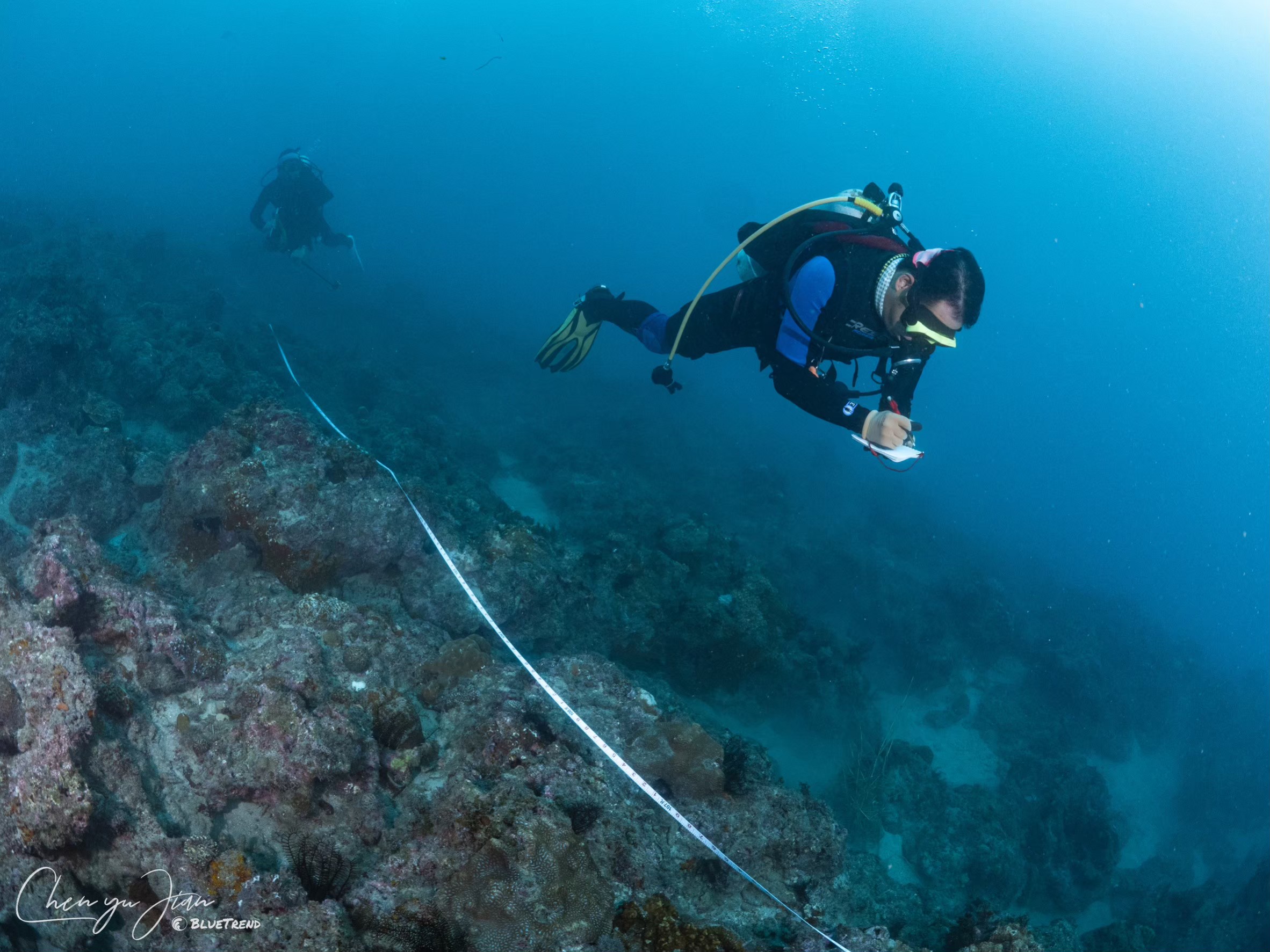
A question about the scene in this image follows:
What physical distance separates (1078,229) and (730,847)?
13285cm

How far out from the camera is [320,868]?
239 centimetres

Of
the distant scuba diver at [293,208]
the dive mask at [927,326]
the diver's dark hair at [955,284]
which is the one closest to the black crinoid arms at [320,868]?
the dive mask at [927,326]

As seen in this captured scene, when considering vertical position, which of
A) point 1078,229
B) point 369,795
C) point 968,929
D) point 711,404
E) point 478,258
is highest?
point 1078,229

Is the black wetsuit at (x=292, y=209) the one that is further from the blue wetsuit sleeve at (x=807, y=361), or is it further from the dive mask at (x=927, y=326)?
the dive mask at (x=927, y=326)

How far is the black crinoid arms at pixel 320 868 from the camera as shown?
2.35m

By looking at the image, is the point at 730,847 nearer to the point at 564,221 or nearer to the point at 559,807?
the point at 559,807

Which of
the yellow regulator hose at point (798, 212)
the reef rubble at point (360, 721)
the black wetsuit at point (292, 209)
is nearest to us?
the reef rubble at point (360, 721)

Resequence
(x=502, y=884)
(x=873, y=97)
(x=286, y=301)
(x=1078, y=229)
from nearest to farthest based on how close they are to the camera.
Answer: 1. (x=502, y=884)
2. (x=286, y=301)
3. (x=1078, y=229)
4. (x=873, y=97)

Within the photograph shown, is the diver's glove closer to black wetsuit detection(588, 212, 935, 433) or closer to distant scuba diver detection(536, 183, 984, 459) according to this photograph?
distant scuba diver detection(536, 183, 984, 459)

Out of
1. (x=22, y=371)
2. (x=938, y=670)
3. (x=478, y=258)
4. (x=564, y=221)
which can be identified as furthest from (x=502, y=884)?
(x=564, y=221)

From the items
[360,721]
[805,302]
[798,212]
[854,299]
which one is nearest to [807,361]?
[805,302]

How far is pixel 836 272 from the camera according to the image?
398cm

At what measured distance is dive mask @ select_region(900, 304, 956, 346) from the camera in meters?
3.55

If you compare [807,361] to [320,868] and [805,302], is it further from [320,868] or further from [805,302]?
[320,868]
